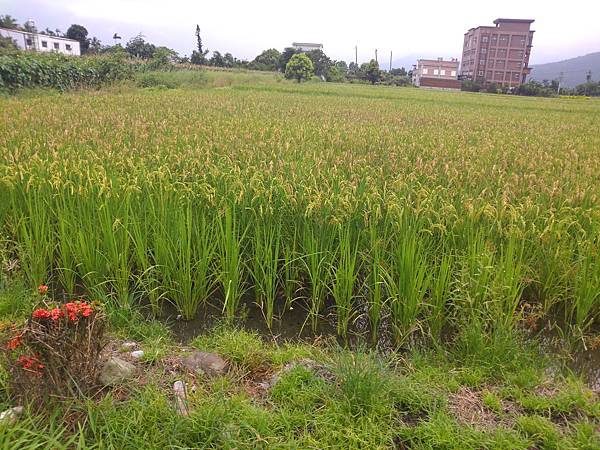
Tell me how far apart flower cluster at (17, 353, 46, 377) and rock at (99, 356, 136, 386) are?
0.31 m

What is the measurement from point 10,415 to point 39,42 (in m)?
68.8

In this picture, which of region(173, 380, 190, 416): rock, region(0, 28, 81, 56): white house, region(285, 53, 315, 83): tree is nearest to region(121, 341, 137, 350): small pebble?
region(173, 380, 190, 416): rock

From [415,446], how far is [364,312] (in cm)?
146

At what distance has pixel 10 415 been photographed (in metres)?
1.86

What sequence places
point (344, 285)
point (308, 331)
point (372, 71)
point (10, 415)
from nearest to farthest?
point (10, 415)
point (344, 285)
point (308, 331)
point (372, 71)

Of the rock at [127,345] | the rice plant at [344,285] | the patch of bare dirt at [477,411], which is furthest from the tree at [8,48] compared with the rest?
the patch of bare dirt at [477,411]

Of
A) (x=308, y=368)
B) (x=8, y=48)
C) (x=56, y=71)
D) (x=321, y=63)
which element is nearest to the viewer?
(x=308, y=368)

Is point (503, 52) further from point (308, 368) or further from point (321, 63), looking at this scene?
point (308, 368)

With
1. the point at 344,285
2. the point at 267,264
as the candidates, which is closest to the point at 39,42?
the point at 267,264

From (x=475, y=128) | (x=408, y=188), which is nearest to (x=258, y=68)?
(x=475, y=128)

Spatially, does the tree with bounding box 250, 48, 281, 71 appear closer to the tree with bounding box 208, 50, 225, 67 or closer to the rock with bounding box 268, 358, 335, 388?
the tree with bounding box 208, 50, 225, 67

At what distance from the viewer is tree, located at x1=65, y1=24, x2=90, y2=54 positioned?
6931cm

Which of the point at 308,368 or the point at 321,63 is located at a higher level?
the point at 321,63

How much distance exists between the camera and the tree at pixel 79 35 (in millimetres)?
69312
